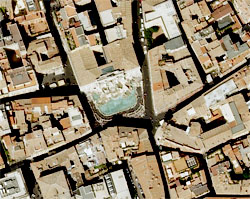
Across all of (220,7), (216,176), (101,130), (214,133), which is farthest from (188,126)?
(220,7)

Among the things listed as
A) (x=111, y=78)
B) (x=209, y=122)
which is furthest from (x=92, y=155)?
(x=209, y=122)

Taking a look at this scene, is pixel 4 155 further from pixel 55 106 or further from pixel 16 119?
pixel 55 106

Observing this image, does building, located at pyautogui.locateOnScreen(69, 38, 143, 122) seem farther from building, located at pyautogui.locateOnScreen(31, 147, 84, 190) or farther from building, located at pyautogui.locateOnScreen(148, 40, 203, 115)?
building, located at pyautogui.locateOnScreen(31, 147, 84, 190)

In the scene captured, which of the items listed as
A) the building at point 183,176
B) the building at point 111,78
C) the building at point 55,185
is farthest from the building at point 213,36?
the building at point 55,185

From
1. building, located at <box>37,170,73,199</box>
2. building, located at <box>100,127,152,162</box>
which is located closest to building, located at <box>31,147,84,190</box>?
building, located at <box>37,170,73,199</box>

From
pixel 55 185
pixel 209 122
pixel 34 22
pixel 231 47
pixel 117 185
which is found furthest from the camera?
pixel 34 22

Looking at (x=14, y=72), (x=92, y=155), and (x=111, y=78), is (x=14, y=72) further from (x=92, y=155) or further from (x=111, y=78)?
(x=92, y=155)
